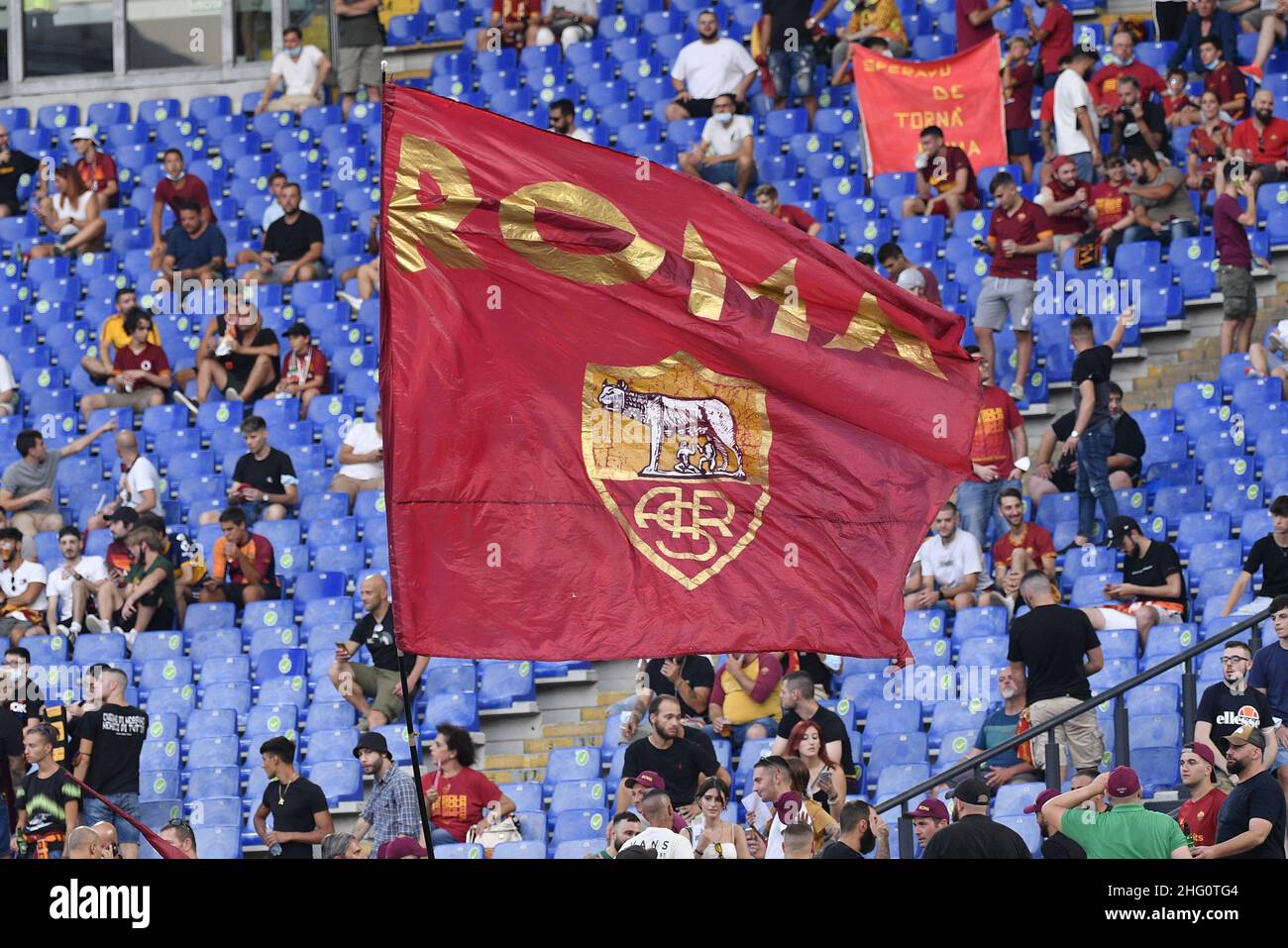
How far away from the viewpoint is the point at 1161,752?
1283 cm

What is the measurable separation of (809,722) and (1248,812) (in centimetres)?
299

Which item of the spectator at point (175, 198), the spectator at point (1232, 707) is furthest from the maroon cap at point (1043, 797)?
the spectator at point (175, 198)

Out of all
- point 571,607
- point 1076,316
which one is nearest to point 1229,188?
point 1076,316

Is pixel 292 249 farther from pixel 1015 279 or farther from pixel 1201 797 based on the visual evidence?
pixel 1201 797

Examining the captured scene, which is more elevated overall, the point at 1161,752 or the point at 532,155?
the point at 532,155

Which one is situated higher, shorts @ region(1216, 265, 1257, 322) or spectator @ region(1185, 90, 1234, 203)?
spectator @ region(1185, 90, 1234, 203)

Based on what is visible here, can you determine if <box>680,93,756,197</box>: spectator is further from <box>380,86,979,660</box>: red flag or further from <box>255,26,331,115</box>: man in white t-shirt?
<box>380,86,979,660</box>: red flag

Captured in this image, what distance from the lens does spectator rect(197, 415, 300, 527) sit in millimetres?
17578

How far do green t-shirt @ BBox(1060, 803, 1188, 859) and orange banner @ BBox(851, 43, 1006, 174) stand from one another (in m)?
9.65

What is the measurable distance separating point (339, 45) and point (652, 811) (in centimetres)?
1312

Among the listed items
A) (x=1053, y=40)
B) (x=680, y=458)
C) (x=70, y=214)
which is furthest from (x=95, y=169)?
(x=680, y=458)

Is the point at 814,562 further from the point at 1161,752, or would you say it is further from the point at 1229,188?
the point at 1229,188

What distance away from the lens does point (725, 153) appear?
19.9m

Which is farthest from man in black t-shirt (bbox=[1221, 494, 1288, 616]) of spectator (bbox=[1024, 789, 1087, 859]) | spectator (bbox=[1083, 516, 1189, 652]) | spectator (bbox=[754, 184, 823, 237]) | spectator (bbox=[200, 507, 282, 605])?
spectator (bbox=[200, 507, 282, 605])
